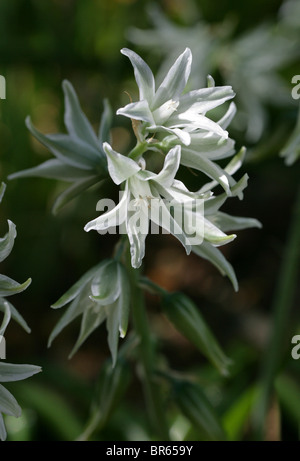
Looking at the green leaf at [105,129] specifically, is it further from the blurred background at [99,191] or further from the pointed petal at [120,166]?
the blurred background at [99,191]

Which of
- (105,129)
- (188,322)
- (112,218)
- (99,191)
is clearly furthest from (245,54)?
(112,218)

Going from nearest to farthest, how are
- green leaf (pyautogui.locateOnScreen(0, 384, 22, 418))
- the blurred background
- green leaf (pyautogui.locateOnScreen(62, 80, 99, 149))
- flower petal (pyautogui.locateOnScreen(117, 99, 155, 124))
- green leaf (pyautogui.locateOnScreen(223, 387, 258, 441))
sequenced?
flower petal (pyautogui.locateOnScreen(117, 99, 155, 124))
green leaf (pyautogui.locateOnScreen(0, 384, 22, 418))
green leaf (pyautogui.locateOnScreen(62, 80, 99, 149))
green leaf (pyautogui.locateOnScreen(223, 387, 258, 441))
the blurred background

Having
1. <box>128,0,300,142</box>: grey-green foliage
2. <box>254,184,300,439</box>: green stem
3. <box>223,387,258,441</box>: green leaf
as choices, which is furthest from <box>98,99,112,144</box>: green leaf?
<box>128,0,300,142</box>: grey-green foliage

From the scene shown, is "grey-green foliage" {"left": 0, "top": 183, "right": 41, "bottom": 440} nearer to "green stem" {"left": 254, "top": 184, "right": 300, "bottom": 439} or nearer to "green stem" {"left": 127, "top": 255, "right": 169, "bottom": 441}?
"green stem" {"left": 127, "top": 255, "right": 169, "bottom": 441}
